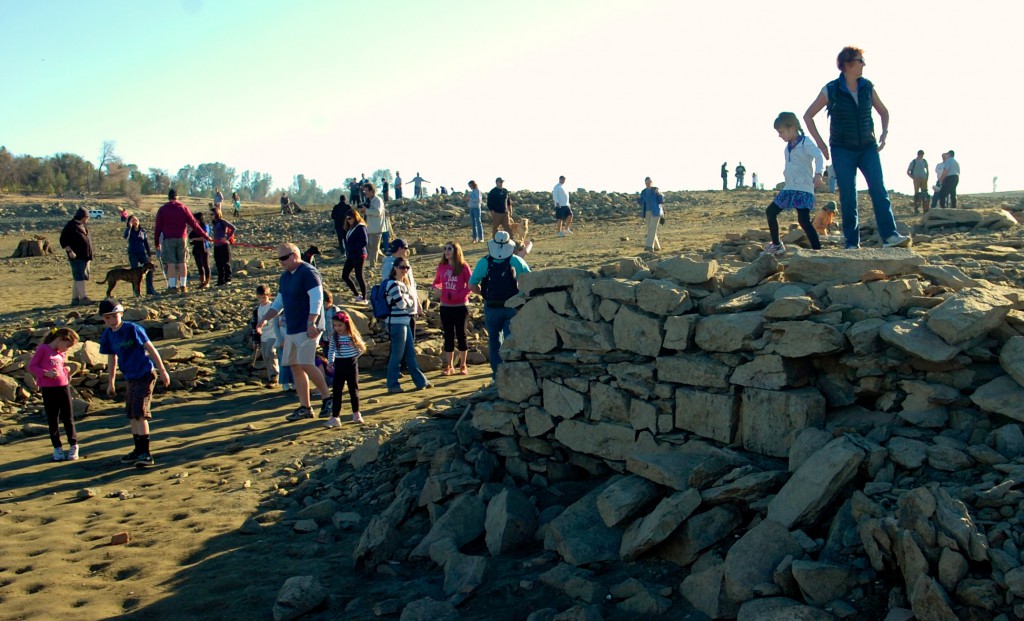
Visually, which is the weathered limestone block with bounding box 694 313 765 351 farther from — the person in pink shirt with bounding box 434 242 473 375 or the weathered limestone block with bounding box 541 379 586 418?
the person in pink shirt with bounding box 434 242 473 375

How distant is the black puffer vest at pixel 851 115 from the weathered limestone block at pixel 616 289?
7.73 feet

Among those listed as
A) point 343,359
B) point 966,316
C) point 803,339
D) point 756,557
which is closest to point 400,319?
point 343,359

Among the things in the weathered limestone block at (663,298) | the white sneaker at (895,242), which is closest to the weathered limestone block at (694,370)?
the weathered limestone block at (663,298)

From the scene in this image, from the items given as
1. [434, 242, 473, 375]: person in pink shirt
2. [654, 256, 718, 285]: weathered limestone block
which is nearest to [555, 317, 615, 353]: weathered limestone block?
[654, 256, 718, 285]: weathered limestone block

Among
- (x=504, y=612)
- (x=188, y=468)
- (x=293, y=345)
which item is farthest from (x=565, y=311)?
(x=188, y=468)

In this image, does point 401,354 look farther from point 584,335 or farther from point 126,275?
point 126,275

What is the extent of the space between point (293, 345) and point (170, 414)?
114 inches

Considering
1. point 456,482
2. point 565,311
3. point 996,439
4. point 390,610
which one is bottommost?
point 390,610

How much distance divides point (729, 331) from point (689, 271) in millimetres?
814

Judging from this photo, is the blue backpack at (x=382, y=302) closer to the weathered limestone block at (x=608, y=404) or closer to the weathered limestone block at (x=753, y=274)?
the weathered limestone block at (x=608, y=404)

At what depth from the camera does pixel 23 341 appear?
1347 centimetres

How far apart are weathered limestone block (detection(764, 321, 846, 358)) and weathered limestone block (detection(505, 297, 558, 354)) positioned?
180cm

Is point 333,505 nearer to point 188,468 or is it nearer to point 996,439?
point 188,468

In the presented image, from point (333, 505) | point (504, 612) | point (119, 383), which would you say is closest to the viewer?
point (504, 612)
